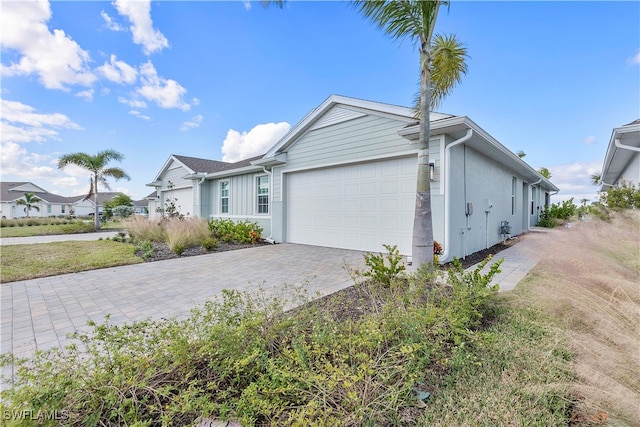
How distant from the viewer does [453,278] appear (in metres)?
3.35

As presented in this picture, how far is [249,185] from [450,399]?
10.9 m

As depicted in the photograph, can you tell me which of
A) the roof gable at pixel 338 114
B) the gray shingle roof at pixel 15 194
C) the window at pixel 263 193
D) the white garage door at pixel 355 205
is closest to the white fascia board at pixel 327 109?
the roof gable at pixel 338 114

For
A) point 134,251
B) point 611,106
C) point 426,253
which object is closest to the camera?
point 426,253

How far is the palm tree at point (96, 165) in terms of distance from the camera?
16.0m

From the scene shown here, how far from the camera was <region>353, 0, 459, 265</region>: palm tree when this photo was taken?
4.38m

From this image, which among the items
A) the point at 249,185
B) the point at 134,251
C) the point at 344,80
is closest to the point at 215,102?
the point at 249,185

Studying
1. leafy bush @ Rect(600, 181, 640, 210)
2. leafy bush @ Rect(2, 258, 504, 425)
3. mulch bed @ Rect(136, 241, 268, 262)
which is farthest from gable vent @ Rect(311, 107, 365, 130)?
leafy bush @ Rect(600, 181, 640, 210)

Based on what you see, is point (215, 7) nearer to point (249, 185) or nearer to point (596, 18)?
point (249, 185)

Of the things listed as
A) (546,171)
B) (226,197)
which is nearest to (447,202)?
(226,197)

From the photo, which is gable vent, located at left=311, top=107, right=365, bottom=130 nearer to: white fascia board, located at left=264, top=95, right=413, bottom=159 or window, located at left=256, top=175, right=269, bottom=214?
white fascia board, located at left=264, top=95, right=413, bottom=159

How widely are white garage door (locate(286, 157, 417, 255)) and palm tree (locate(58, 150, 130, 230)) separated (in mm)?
14054

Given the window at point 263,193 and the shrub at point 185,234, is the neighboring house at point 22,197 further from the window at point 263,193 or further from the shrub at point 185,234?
the window at point 263,193

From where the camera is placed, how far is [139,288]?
4.70 m

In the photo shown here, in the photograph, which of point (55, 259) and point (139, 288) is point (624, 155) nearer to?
point (139, 288)
